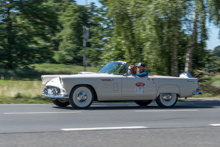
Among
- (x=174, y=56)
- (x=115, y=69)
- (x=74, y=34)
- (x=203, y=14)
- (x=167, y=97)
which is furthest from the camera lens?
(x=74, y=34)

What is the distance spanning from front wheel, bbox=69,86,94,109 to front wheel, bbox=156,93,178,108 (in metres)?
2.41

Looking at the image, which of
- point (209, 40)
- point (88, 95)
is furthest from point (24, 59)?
point (88, 95)

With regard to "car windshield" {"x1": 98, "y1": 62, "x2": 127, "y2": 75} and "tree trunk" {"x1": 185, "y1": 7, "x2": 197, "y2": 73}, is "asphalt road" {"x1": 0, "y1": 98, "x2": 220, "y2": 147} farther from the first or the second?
"tree trunk" {"x1": 185, "y1": 7, "x2": 197, "y2": 73}

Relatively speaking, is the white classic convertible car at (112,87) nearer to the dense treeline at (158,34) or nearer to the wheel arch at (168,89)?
the wheel arch at (168,89)

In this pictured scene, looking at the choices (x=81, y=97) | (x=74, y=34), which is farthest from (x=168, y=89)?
(x=74, y=34)

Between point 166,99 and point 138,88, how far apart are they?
49.0 inches

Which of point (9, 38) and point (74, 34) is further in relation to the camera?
point (74, 34)

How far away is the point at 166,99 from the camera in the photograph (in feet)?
39.9

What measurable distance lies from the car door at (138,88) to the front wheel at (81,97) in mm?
1087

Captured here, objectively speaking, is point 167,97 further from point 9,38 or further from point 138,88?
point 9,38

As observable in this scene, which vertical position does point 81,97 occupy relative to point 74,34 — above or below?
below

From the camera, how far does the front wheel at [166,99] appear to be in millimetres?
12047

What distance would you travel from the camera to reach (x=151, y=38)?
17.2 metres

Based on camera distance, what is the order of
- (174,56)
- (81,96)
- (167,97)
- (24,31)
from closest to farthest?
1. (81,96)
2. (167,97)
3. (174,56)
4. (24,31)
